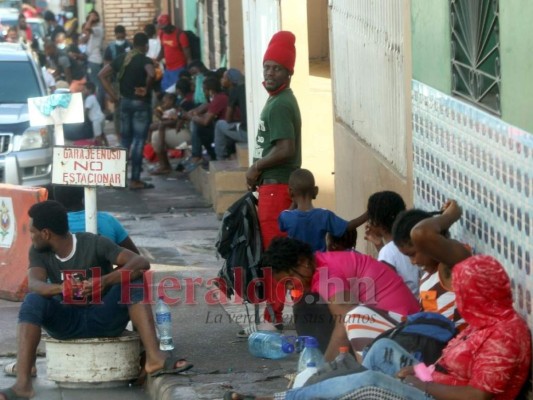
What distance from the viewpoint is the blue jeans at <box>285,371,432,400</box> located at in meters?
5.44

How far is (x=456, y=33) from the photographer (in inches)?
280

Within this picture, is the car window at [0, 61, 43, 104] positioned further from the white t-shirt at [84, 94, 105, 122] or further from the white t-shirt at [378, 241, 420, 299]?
the white t-shirt at [378, 241, 420, 299]

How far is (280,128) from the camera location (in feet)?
28.8

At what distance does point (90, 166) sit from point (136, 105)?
9487 millimetres

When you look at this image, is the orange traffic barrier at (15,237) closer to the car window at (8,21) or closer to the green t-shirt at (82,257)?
the green t-shirt at (82,257)

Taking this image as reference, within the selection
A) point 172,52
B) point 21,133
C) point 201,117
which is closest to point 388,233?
point 21,133

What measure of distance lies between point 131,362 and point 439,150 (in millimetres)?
→ 2399

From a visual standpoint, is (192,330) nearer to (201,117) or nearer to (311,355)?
(311,355)

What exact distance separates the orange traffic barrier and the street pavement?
0.21 m

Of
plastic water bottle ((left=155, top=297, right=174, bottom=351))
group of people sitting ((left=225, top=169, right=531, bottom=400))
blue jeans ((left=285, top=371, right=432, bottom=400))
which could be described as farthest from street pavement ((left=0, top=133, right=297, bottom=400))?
blue jeans ((left=285, top=371, right=432, bottom=400))

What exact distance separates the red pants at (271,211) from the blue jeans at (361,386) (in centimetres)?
312

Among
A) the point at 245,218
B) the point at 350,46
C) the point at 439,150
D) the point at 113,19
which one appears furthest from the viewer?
the point at 113,19

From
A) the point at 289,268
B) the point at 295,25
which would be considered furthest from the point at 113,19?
Result: the point at 289,268

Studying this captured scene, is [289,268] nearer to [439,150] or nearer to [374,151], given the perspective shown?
[439,150]
